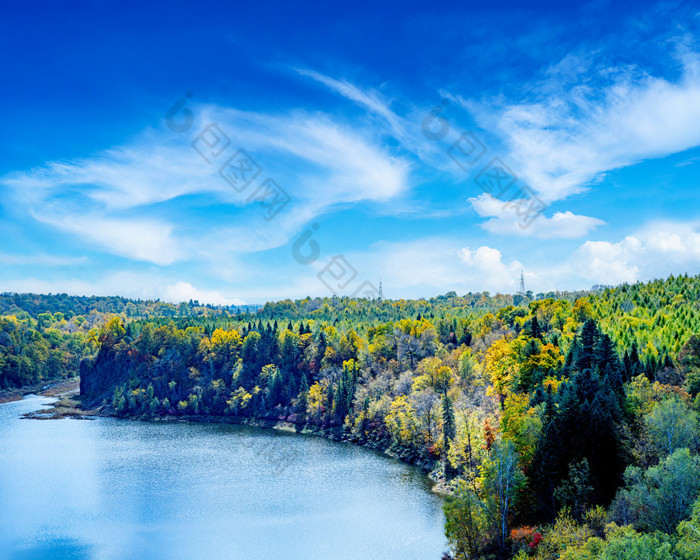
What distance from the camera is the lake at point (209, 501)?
44.7 m

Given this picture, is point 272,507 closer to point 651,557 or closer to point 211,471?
point 211,471

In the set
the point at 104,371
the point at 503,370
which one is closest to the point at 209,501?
the point at 503,370

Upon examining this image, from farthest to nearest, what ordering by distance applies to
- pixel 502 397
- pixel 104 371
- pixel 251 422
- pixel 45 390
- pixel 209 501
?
pixel 45 390 < pixel 104 371 < pixel 251 422 < pixel 502 397 < pixel 209 501

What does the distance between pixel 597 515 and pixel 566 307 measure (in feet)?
260

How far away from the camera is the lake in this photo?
44656mm

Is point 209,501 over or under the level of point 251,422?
over

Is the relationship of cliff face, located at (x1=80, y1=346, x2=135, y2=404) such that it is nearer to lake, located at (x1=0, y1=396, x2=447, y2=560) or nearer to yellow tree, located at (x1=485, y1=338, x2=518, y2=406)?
lake, located at (x1=0, y1=396, x2=447, y2=560)

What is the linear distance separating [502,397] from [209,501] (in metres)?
38.4

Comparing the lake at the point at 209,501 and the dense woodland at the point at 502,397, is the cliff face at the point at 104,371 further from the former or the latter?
the lake at the point at 209,501

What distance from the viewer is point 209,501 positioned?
56.4 m

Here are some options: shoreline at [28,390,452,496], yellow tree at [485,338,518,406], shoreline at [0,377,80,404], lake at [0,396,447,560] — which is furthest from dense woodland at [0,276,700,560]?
lake at [0,396,447,560]

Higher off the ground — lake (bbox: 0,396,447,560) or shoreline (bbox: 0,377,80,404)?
shoreline (bbox: 0,377,80,404)

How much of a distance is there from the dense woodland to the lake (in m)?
7.58

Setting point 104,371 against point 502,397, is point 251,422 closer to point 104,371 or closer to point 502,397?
point 104,371
